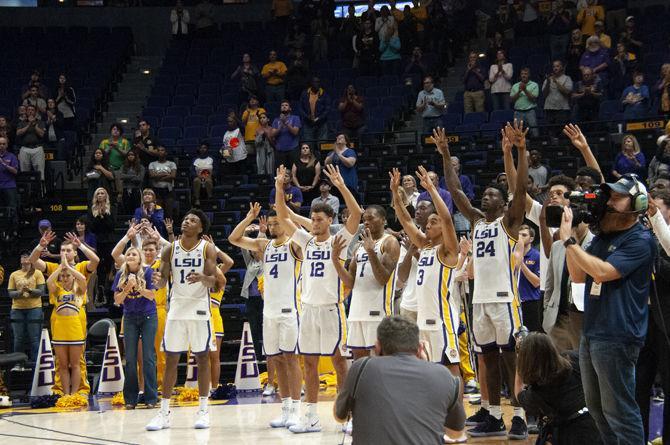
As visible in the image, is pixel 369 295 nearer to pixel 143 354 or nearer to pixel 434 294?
pixel 434 294

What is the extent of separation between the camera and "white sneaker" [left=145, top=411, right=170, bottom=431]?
32.9 ft

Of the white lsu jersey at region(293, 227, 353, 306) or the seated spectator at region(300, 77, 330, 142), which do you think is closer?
the white lsu jersey at region(293, 227, 353, 306)

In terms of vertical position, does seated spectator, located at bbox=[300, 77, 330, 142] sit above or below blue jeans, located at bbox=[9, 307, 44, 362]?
above

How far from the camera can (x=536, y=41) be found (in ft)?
70.7

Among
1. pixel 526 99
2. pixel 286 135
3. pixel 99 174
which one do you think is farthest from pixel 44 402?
pixel 526 99

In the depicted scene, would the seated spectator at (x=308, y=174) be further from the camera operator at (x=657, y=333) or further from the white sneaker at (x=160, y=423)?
the camera operator at (x=657, y=333)

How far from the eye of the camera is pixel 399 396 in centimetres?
515

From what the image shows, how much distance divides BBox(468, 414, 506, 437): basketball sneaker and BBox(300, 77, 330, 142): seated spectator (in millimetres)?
10887

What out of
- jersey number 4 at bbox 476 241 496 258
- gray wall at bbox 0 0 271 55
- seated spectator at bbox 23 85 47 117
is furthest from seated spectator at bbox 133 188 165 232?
gray wall at bbox 0 0 271 55

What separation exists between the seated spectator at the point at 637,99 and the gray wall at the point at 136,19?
1170 cm

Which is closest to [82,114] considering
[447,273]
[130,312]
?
[130,312]

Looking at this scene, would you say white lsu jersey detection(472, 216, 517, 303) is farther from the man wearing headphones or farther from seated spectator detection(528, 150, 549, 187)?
seated spectator detection(528, 150, 549, 187)

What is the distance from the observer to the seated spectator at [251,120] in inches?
762

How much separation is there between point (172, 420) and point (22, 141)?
1000 cm
